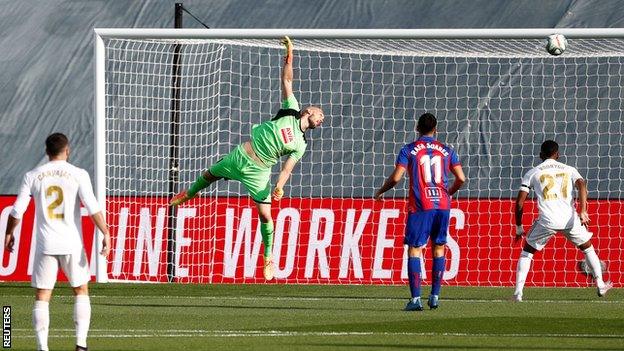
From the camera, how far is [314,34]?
20141 millimetres

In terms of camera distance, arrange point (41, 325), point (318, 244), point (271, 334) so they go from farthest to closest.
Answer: point (318, 244), point (271, 334), point (41, 325)

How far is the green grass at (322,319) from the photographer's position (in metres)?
12.1

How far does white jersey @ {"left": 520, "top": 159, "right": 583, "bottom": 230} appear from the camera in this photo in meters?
17.4

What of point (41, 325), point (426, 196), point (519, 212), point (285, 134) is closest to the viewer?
point (41, 325)

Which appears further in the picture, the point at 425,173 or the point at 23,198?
the point at 425,173

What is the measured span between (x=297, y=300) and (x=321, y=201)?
15.3 feet

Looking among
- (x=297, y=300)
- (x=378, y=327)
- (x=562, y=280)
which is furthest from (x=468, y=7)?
(x=378, y=327)

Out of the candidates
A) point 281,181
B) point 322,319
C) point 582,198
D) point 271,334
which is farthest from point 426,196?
point 271,334

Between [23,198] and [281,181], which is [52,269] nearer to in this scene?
[23,198]

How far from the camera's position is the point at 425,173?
15.6 metres

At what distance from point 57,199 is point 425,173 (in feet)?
18.6

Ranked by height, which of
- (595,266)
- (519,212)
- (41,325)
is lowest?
(41,325)

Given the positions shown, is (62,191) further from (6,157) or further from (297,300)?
(6,157)

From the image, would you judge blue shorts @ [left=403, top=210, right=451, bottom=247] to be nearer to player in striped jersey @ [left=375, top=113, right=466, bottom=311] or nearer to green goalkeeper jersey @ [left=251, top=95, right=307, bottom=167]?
player in striped jersey @ [left=375, top=113, right=466, bottom=311]
